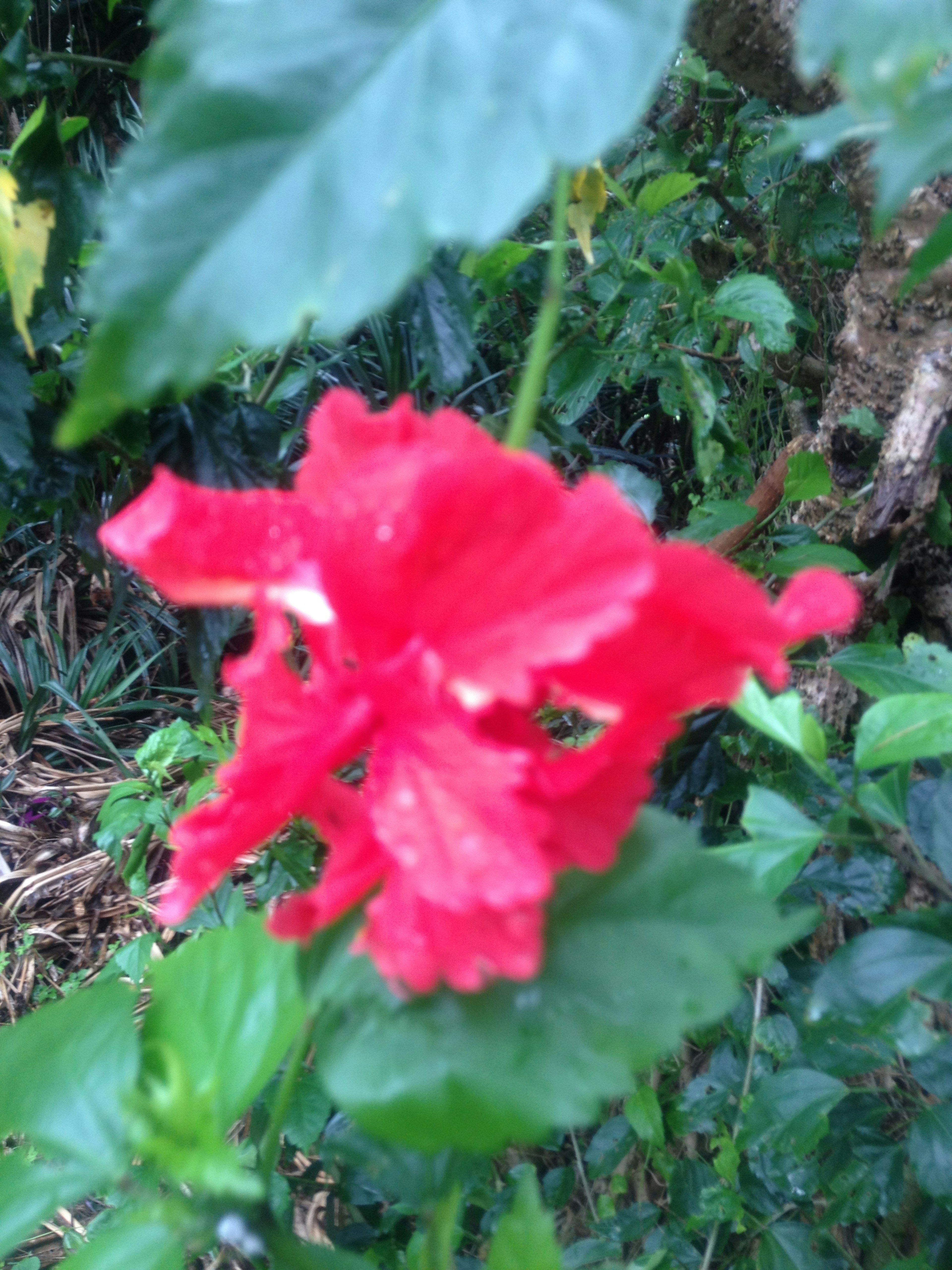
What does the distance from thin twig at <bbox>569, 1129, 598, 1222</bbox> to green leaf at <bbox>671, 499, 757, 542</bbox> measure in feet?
1.80

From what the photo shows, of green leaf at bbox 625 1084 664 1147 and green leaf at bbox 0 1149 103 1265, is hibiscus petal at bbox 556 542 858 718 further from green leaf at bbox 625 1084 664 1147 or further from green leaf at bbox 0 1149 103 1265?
green leaf at bbox 625 1084 664 1147

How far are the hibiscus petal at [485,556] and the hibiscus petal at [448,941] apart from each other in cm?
5

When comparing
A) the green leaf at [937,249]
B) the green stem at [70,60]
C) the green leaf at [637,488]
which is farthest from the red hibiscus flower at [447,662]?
the green stem at [70,60]

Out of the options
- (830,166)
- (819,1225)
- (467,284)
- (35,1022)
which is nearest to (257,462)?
(467,284)

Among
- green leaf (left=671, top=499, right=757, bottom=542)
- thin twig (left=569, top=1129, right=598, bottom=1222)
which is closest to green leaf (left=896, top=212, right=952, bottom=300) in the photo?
green leaf (left=671, top=499, right=757, bottom=542)

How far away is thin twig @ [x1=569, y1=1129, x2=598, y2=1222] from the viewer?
0.85 metres

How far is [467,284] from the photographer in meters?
0.73

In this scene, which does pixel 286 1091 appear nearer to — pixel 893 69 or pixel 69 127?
pixel 893 69

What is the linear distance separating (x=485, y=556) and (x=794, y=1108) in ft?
1.54

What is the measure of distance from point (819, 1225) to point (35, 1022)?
527 millimetres

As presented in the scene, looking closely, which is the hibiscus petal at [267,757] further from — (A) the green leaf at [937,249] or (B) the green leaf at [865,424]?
(B) the green leaf at [865,424]

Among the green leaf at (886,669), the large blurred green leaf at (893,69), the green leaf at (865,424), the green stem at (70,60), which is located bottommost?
the green leaf at (886,669)

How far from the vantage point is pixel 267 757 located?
0.26 metres

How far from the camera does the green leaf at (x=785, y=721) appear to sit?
0.43 metres
